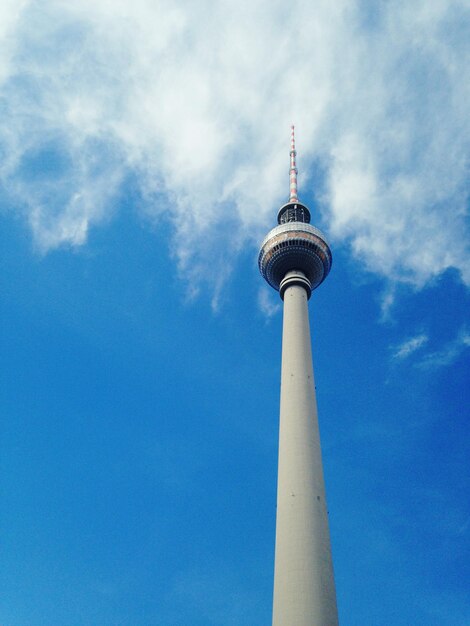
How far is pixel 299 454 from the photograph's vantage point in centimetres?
5956

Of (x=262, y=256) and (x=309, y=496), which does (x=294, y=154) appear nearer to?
(x=262, y=256)

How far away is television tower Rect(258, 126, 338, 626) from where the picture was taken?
49812mm

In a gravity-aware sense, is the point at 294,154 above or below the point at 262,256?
above

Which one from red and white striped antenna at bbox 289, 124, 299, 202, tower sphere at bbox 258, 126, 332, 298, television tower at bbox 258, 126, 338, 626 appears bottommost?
television tower at bbox 258, 126, 338, 626

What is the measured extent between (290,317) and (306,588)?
35.7 metres

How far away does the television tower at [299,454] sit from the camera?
49812 millimetres

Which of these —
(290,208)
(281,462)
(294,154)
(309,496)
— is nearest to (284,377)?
(281,462)

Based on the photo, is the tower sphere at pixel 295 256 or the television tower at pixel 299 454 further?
the tower sphere at pixel 295 256

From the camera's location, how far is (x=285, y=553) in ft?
174

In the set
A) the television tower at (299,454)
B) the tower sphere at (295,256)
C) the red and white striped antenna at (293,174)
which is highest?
the red and white striped antenna at (293,174)

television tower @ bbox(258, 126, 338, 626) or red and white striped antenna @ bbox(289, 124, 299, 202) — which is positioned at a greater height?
red and white striped antenna @ bbox(289, 124, 299, 202)

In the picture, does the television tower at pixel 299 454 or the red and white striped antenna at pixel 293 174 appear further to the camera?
the red and white striped antenna at pixel 293 174

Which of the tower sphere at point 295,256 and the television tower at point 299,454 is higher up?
the tower sphere at point 295,256

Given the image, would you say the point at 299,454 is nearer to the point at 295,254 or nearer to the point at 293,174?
the point at 295,254
